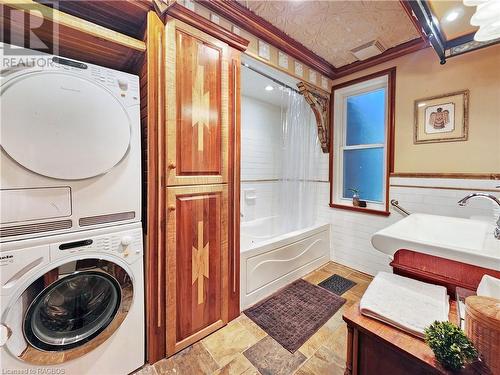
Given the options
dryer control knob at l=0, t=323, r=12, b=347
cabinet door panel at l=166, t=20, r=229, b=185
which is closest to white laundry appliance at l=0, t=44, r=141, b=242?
cabinet door panel at l=166, t=20, r=229, b=185

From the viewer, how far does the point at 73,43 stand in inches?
46.3

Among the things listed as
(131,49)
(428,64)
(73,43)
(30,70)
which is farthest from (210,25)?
(428,64)

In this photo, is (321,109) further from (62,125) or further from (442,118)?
(62,125)

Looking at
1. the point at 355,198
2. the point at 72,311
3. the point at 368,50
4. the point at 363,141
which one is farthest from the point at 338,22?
the point at 72,311

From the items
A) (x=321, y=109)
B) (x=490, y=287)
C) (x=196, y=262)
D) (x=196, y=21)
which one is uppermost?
(x=196, y=21)

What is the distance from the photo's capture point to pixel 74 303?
112 centimetres

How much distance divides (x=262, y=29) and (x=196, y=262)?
193cm

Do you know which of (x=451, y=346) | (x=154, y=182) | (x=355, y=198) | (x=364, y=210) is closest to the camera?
(x=451, y=346)

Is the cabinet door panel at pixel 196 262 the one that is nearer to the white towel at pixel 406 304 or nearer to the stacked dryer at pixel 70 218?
the stacked dryer at pixel 70 218

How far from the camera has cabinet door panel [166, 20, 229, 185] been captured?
1.29 metres

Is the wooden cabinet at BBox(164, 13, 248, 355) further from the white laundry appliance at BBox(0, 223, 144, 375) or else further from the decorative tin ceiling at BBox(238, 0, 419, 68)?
the decorative tin ceiling at BBox(238, 0, 419, 68)

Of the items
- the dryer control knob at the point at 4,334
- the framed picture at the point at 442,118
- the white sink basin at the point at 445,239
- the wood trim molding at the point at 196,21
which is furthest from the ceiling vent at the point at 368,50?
the dryer control knob at the point at 4,334

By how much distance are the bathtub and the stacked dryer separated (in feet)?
2.82

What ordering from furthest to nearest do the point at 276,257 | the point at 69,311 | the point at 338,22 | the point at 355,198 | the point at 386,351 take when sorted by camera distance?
1. the point at 355,198
2. the point at 276,257
3. the point at 338,22
4. the point at 69,311
5. the point at 386,351
